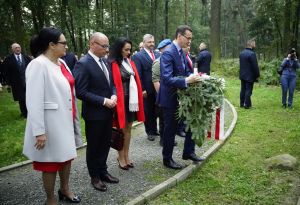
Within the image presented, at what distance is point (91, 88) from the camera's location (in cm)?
486

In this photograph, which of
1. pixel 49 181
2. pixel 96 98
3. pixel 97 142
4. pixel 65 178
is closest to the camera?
pixel 49 181

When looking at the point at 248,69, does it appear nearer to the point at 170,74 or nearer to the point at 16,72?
the point at 170,74

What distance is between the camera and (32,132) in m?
3.88

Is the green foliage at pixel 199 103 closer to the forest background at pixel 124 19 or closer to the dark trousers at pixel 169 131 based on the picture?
the dark trousers at pixel 169 131

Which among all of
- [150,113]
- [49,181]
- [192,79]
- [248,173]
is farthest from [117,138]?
[150,113]

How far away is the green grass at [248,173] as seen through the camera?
16.8 feet

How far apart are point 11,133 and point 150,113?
3817mm

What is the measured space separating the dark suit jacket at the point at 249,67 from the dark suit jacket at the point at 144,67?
195 inches

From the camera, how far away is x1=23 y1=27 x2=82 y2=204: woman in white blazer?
12.6 ft

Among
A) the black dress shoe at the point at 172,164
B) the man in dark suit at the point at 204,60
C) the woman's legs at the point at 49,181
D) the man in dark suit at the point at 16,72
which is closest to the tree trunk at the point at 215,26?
the man in dark suit at the point at 204,60

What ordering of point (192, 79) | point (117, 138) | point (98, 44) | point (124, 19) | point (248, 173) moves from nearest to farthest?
1. point (98, 44)
2. point (192, 79)
3. point (117, 138)
4. point (248, 173)
5. point (124, 19)

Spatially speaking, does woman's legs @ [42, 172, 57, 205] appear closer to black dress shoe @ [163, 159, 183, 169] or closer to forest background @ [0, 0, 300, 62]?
black dress shoe @ [163, 159, 183, 169]

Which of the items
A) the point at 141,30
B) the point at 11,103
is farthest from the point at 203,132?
the point at 141,30

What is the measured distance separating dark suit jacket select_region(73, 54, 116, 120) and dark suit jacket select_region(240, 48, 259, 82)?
7.68 m
